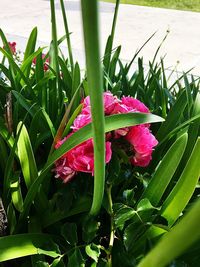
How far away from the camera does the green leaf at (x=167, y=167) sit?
0.88 metres

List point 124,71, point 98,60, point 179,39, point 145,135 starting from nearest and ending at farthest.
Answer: point 98,60, point 145,135, point 124,71, point 179,39

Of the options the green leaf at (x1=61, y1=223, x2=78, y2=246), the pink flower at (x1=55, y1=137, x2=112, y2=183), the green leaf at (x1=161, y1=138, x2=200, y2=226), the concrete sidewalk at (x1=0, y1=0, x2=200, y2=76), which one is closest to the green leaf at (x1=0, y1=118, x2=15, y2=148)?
the pink flower at (x1=55, y1=137, x2=112, y2=183)

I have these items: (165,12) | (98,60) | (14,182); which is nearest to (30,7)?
(165,12)

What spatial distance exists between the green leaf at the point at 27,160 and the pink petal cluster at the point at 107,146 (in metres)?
0.06

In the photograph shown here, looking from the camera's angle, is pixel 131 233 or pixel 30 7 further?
pixel 30 7

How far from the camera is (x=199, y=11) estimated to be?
21.2 ft

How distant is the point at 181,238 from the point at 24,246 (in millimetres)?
626

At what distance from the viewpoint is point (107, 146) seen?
2.93ft

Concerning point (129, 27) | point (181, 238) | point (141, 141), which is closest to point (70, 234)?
point (141, 141)

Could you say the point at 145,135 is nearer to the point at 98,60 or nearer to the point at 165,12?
the point at 98,60

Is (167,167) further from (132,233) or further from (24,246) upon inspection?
(24,246)

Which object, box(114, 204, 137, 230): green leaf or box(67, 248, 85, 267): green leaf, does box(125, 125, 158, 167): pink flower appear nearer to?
box(114, 204, 137, 230): green leaf

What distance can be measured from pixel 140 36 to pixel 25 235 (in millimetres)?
4328

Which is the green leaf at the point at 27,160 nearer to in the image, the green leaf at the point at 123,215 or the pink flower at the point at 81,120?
the pink flower at the point at 81,120
